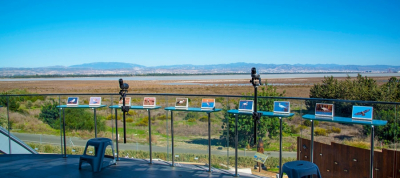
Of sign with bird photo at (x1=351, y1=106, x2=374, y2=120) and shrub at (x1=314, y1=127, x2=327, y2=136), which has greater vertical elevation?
sign with bird photo at (x1=351, y1=106, x2=374, y2=120)

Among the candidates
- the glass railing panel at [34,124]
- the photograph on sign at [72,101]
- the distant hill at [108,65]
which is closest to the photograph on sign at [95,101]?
the photograph on sign at [72,101]

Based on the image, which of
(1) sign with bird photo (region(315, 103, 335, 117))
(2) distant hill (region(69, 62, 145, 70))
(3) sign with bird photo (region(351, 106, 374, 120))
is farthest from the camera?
(2) distant hill (region(69, 62, 145, 70))

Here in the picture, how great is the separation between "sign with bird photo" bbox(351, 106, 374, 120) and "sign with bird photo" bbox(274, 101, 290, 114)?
78 cm

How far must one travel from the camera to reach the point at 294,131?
4.05 m

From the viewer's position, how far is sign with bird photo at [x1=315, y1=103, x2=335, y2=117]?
3303 millimetres

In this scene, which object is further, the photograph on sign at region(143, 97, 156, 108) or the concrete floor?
the photograph on sign at region(143, 97, 156, 108)

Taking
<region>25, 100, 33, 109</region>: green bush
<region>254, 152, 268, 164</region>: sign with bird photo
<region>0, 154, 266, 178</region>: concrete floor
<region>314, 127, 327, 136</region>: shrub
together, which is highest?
<region>25, 100, 33, 109</region>: green bush

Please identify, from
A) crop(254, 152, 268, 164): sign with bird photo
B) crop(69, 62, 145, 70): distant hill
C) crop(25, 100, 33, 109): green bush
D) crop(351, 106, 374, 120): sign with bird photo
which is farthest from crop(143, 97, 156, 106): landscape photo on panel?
crop(69, 62, 145, 70): distant hill

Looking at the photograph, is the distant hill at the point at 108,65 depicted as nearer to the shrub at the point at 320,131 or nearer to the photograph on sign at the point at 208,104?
the photograph on sign at the point at 208,104

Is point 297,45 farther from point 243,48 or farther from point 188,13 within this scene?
point 188,13

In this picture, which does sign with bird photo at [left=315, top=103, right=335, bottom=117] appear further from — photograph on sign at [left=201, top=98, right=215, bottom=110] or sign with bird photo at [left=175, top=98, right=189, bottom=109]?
sign with bird photo at [left=175, top=98, right=189, bottom=109]

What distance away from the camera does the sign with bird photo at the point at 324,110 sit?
10.8ft

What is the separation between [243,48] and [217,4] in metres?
49.9

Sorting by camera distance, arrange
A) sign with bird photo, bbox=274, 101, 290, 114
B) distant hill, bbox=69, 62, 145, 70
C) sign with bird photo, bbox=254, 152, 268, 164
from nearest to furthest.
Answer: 1. sign with bird photo, bbox=274, 101, 290, 114
2. sign with bird photo, bbox=254, 152, 268, 164
3. distant hill, bbox=69, 62, 145, 70
